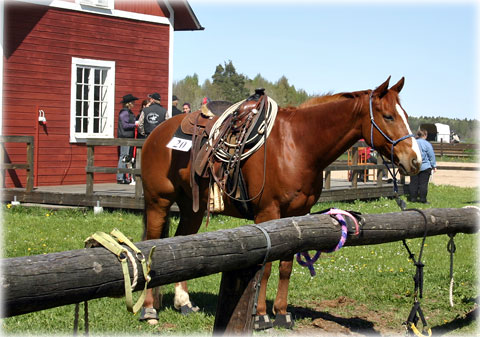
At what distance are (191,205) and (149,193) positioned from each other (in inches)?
18.6

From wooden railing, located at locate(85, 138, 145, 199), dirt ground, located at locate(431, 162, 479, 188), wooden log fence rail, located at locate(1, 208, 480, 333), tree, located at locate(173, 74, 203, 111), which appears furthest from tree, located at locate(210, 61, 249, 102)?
wooden log fence rail, located at locate(1, 208, 480, 333)

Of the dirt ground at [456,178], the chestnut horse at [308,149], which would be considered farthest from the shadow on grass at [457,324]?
the dirt ground at [456,178]

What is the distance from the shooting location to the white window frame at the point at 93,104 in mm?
15477

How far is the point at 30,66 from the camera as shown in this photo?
581 inches

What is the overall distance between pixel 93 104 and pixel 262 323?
11.3 m

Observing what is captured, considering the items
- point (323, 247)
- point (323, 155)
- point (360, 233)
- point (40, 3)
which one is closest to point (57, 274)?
point (323, 247)

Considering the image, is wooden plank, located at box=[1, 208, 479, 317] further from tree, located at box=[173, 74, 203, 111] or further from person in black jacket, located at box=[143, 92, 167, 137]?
tree, located at box=[173, 74, 203, 111]

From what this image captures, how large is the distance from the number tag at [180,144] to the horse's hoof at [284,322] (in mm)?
1899

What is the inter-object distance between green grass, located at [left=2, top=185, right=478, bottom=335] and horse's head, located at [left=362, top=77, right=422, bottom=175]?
1530mm

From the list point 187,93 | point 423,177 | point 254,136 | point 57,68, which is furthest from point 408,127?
point 187,93

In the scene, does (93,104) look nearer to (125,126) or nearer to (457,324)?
(125,126)

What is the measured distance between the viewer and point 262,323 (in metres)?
5.73

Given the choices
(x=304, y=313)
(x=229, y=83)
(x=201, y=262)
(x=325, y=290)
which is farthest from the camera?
(x=229, y=83)

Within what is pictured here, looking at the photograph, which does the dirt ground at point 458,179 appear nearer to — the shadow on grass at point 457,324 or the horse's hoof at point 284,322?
the shadow on grass at point 457,324
